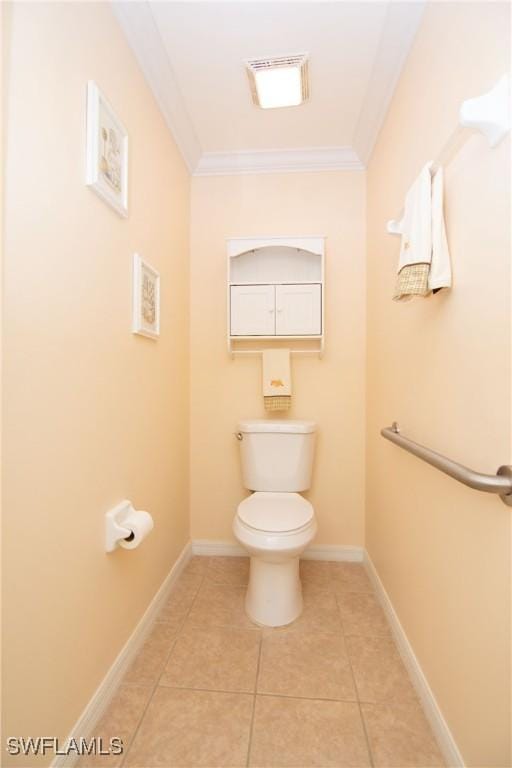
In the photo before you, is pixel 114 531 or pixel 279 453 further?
pixel 279 453

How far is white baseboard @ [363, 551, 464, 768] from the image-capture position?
2.94 ft

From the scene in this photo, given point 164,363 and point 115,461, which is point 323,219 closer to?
point 164,363

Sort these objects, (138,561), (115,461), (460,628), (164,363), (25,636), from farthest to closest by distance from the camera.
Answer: (164,363) → (138,561) → (115,461) → (460,628) → (25,636)

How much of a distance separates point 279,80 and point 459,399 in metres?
1.51

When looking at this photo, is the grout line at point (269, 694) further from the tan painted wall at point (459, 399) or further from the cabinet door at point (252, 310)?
the cabinet door at point (252, 310)

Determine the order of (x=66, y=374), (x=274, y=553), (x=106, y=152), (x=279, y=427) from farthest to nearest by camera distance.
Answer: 1. (x=279, y=427)
2. (x=274, y=553)
3. (x=106, y=152)
4. (x=66, y=374)

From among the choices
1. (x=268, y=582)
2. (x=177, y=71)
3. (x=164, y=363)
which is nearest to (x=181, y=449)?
(x=164, y=363)

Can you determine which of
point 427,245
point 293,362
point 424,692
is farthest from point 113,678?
point 427,245

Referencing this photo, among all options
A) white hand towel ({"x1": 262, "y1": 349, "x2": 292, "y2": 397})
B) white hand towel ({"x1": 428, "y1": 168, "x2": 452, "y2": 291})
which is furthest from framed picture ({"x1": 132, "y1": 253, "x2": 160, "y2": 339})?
white hand towel ({"x1": 428, "y1": 168, "x2": 452, "y2": 291})

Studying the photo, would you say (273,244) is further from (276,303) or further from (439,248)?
(439,248)

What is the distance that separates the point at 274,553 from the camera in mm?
1335

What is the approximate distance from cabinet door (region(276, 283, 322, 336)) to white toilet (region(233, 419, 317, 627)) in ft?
1.61

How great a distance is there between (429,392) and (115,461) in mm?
1052

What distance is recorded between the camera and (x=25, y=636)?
75 centimetres
